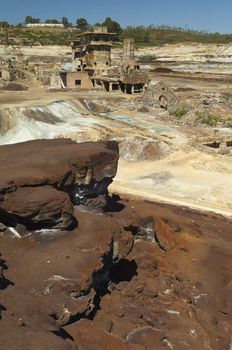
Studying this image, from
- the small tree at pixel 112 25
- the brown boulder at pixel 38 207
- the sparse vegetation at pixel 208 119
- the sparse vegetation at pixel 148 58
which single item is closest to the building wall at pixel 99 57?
the sparse vegetation at pixel 208 119

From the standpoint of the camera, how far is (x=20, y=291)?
12.1m

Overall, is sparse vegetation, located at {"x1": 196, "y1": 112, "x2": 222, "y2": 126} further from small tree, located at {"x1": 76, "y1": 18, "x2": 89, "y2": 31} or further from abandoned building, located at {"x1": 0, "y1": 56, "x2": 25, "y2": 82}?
small tree, located at {"x1": 76, "y1": 18, "x2": 89, "y2": 31}

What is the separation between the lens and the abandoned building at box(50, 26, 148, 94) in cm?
5891

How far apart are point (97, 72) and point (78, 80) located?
525cm

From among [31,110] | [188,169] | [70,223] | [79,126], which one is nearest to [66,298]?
[70,223]

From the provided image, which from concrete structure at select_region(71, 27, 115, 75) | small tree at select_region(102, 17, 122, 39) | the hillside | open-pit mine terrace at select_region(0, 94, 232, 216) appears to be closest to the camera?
open-pit mine terrace at select_region(0, 94, 232, 216)

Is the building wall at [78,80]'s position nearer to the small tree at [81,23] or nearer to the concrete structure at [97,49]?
the concrete structure at [97,49]

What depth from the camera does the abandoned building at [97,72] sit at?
58906 mm

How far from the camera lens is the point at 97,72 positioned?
6650 centimetres

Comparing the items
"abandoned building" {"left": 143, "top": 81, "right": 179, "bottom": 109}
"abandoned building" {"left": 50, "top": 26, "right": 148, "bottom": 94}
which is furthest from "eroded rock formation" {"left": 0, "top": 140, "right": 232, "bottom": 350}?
"abandoned building" {"left": 50, "top": 26, "right": 148, "bottom": 94}

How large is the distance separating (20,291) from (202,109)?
40547mm

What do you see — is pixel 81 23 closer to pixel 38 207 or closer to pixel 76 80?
pixel 76 80

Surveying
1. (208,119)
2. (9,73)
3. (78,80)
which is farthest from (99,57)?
(208,119)

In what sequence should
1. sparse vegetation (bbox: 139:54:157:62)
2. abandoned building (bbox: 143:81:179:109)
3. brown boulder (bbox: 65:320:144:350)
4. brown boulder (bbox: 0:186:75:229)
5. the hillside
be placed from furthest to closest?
the hillside
sparse vegetation (bbox: 139:54:157:62)
abandoned building (bbox: 143:81:179:109)
brown boulder (bbox: 0:186:75:229)
brown boulder (bbox: 65:320:144:350)
